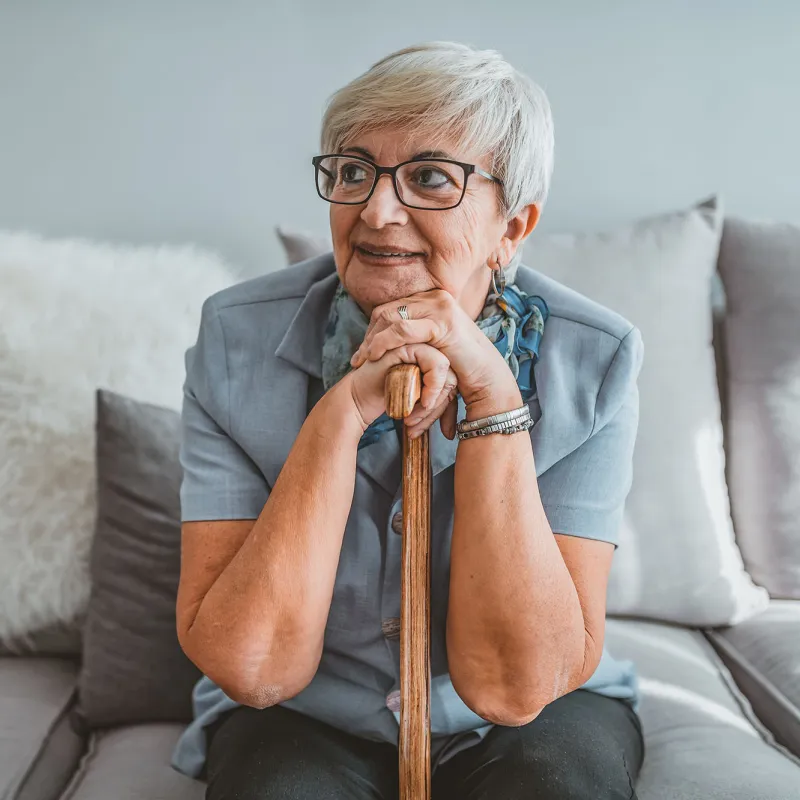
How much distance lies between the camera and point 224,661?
0.98 metres

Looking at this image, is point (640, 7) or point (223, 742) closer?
point (223, 742)

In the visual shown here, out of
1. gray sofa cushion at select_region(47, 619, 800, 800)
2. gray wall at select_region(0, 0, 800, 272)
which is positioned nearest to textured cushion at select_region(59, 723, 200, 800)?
gray sofa cushion at select_region(47, 619, 800, 800)

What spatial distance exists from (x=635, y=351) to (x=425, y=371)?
1.15ft

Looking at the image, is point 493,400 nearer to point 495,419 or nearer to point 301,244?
point 495,419

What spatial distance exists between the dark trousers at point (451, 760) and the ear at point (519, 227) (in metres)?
0.62

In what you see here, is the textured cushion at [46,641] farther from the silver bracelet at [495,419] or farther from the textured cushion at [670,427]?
the textured cushion at [670,427]

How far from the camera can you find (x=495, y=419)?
100cm

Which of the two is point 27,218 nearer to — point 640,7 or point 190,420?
point 190,420

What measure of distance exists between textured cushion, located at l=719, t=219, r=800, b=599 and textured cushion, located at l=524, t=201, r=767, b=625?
0.21 feet

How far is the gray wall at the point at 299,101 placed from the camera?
182cm

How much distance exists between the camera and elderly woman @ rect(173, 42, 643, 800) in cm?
98

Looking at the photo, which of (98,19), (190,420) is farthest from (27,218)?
(190,420)

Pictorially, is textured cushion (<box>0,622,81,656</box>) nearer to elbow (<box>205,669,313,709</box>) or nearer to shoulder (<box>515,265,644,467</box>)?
elbow (<box>205,669,313,709</box>)

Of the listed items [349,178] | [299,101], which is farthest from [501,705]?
[299,101]
